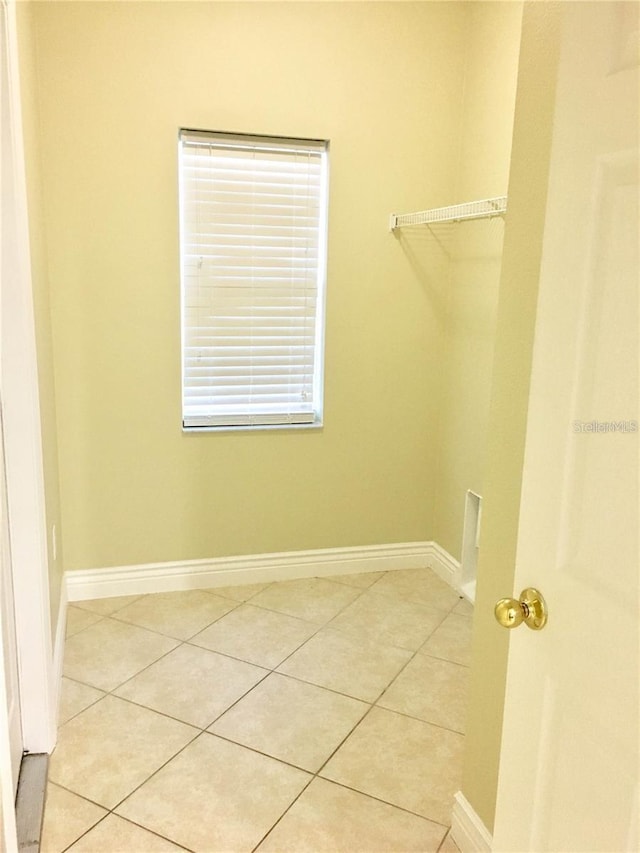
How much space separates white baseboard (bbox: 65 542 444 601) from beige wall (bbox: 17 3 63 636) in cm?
28

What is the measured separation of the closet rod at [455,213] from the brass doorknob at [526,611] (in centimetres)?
162

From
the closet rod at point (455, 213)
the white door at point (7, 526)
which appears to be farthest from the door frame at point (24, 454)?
the closet rod at point (455, 213)

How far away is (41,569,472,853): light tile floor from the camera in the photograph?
1.78 m

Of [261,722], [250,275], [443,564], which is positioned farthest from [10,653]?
[443,564]

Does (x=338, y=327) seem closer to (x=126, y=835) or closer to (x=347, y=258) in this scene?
(x=347, y=258)

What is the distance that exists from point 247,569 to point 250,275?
1.41m

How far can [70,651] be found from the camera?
2.62 meters

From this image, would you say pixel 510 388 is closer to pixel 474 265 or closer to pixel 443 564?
pixel 474 265

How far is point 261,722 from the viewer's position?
7.29 ft

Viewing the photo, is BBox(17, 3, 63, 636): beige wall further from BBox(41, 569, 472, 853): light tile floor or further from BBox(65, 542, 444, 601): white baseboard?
BBox(41, 569, 472, 853): light tile floor

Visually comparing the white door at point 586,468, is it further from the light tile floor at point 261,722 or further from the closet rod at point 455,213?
the closet rod at point 455,213

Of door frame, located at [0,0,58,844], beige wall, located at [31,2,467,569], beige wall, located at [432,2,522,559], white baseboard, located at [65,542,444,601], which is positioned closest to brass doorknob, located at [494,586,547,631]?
door frame, located at [0,0,58,844]

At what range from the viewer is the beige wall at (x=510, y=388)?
1313 mm

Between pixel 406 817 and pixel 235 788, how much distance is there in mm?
492
